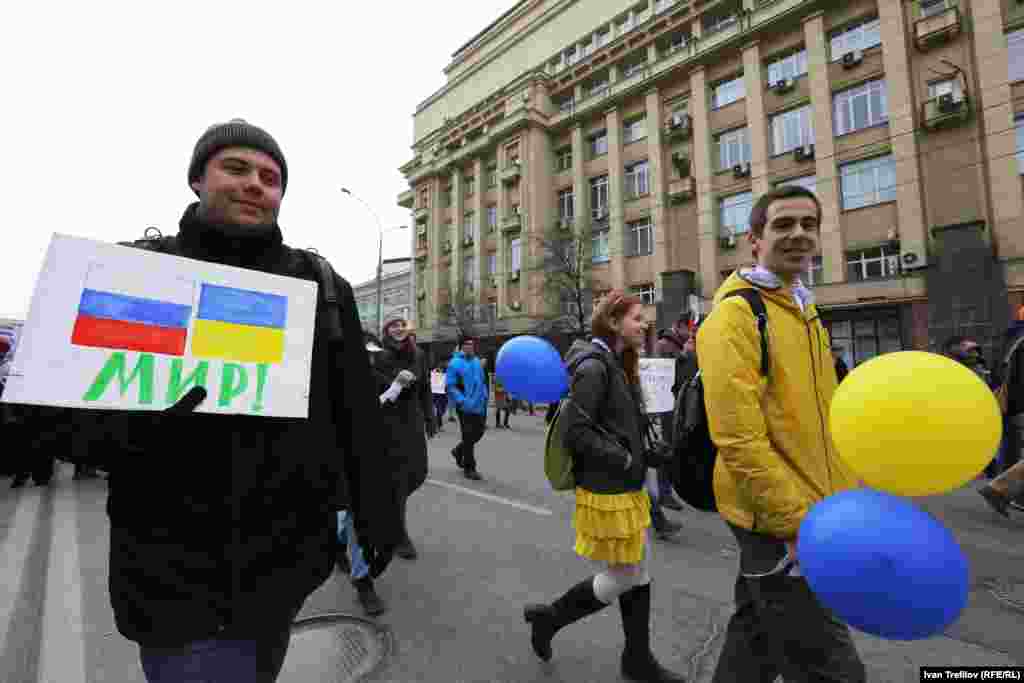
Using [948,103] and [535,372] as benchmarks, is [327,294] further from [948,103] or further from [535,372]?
[948,103]

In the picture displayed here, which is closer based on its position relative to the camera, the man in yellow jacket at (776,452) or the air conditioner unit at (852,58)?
the man in yellow jacket at (776,452)

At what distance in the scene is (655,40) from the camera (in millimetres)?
26438

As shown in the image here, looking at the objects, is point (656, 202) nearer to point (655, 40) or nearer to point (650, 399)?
point (655, 40)

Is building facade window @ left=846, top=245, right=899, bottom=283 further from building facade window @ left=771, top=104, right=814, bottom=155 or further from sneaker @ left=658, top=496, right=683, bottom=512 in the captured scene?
sneaker @ left=658, top=496, right=683, bottom=512

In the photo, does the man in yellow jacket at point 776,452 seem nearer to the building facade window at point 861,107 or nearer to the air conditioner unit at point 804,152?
the air conditioner unit at point 804,152

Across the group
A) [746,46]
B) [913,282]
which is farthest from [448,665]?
[746,46]

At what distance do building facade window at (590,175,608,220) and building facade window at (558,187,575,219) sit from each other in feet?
4.85

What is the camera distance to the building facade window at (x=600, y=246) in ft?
90.1

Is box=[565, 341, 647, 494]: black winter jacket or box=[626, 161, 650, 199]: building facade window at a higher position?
box=[626, 161, 650, 199]: building facade window

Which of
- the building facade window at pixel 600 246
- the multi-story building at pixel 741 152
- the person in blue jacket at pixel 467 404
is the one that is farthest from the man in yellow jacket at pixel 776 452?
the building facade window at pixel 600 246

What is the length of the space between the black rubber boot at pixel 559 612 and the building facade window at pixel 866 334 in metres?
18.7

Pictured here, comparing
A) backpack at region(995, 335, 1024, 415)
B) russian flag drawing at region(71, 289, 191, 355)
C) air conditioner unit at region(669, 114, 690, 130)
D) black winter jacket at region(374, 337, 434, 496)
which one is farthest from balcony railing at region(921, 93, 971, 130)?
russian flag drawing at region(71, 289, 191, 355)

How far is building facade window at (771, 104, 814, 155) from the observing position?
2080cm

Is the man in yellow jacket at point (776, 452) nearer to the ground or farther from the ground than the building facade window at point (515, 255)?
nearer to the ground
